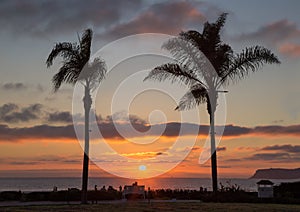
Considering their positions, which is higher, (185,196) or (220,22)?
(220,22)

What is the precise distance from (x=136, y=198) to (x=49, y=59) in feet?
33.1

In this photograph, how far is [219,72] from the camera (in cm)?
2975

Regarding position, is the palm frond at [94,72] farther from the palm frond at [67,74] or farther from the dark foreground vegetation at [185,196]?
the dark foreground vegetation at [185,196]

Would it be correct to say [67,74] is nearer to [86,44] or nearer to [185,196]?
[86,44]

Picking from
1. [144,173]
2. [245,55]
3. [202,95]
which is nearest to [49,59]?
[202,95]

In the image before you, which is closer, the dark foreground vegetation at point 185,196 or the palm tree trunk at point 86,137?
the palm tree trunk at point 86,137

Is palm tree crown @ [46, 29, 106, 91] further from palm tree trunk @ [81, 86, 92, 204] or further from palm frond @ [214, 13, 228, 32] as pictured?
palm frond @ [214, 13, 228, 32]

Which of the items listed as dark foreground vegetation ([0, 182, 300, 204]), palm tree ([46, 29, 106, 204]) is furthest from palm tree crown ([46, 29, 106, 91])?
dark foreground vegetation ([0, 182, 300, 204])

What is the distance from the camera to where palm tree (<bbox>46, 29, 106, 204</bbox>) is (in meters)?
26.7

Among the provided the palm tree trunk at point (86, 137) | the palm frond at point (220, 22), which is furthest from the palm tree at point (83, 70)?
the palm frond at point (220, 22)

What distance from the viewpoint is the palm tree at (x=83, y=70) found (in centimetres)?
2667

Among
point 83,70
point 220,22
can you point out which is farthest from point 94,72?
point 220,22

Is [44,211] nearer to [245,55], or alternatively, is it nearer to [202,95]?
[202,95]

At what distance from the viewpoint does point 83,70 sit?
2666 centimetres
